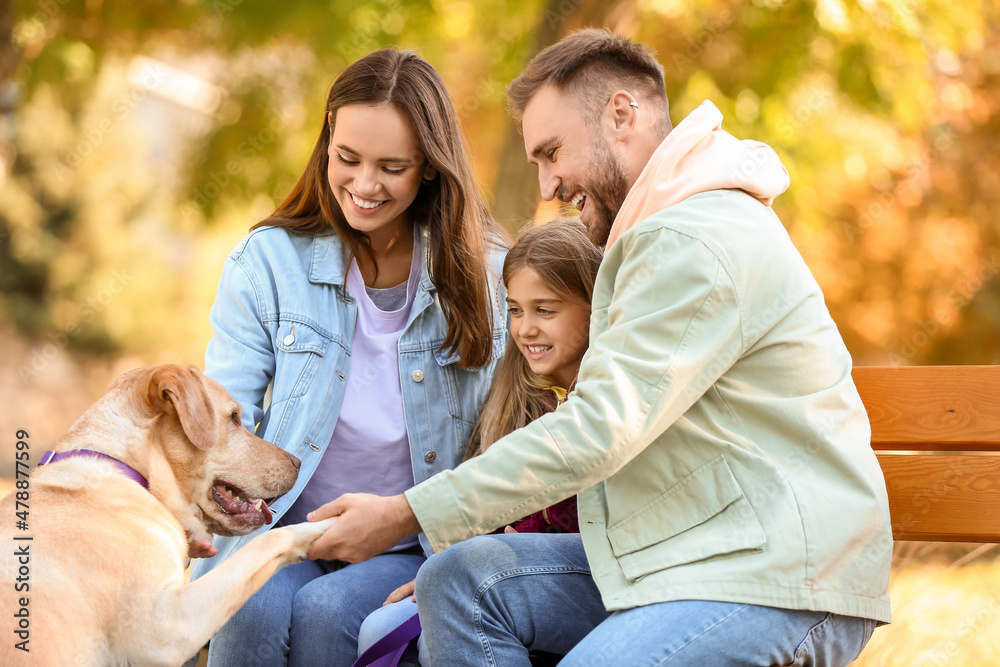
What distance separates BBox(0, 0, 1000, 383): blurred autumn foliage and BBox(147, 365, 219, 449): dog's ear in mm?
3127

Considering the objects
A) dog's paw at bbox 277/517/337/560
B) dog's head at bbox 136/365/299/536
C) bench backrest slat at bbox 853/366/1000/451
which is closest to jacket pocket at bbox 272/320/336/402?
dog's head at bbox 136/365/299/536

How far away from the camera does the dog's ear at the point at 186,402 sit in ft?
8.31

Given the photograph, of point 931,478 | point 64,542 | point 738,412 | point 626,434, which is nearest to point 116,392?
point 64,542

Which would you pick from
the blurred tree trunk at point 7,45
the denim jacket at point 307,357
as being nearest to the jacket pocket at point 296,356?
the denim jacket at point 307,357

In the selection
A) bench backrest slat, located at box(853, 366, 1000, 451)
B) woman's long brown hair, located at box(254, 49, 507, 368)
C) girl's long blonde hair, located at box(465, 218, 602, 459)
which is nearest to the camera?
bench backrest slat, located at box(853, 366, 1000, 451)

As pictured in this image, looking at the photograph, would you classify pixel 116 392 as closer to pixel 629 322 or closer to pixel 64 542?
pixel 64 542

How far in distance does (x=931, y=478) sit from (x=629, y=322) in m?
1.55

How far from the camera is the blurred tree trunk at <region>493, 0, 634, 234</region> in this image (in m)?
6.00

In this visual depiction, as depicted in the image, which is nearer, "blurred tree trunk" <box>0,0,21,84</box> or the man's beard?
the man's beard

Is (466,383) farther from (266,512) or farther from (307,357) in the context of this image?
(266,512)

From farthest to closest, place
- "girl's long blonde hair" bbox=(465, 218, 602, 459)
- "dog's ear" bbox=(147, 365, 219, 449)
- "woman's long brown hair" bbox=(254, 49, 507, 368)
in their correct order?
1. "woman's long brown hair" bbox=(254, 49, 507, 368)
2. "girl's long blonde hair" bbox=(465, 218, 602, 459)
3. "dog's ear" bbox=(147, 365, 219, 449)

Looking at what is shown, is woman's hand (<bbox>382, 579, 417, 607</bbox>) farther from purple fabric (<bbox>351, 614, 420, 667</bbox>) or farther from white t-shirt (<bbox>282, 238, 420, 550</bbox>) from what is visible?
white t-shirt (<bbox>282, 238, 420, 550</bbox>)

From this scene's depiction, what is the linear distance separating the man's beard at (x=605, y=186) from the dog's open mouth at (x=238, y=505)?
1.43 m

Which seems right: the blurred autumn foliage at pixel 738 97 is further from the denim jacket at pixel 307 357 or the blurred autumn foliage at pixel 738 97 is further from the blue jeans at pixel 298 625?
the blue jeans at pixel 298 625
